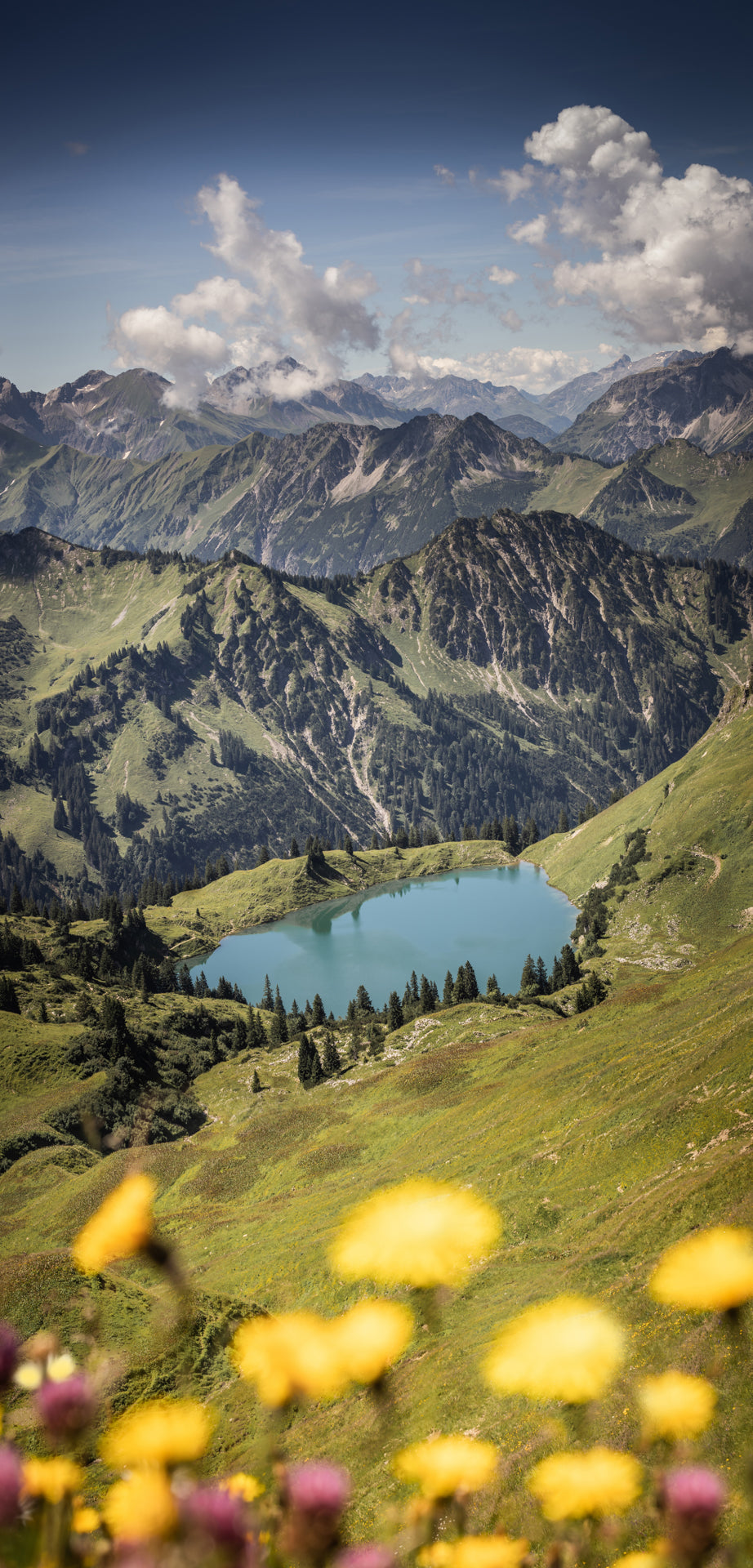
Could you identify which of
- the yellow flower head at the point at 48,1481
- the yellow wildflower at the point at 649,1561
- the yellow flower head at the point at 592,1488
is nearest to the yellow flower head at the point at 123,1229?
the yellow flower head at the point at 48,1481

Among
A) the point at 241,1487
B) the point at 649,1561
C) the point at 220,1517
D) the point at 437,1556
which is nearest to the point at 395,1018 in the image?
the point at 437,1556

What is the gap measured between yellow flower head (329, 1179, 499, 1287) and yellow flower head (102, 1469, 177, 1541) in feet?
118

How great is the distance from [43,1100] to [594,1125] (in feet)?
271

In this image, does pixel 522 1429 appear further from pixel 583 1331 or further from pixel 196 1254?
pixel 196 1254

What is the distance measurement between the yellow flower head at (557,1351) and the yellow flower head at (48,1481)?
15.6m

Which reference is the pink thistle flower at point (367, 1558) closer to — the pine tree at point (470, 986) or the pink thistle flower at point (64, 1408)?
the pink thistle flower at point (64, 1408)

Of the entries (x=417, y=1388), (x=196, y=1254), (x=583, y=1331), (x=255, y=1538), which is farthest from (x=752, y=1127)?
(x=196, y=1254)

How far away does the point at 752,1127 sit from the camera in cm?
3566

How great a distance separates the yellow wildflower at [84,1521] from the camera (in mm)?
3545

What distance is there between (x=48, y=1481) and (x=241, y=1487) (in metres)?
0.90

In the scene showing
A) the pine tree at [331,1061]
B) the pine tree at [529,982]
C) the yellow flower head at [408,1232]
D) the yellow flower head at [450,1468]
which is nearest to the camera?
the yellow flower head at [450,1468]

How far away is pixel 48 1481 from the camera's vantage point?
11.5 feet

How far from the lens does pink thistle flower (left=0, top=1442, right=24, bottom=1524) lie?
299 centimetres

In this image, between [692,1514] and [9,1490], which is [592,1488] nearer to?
[692,1514]
